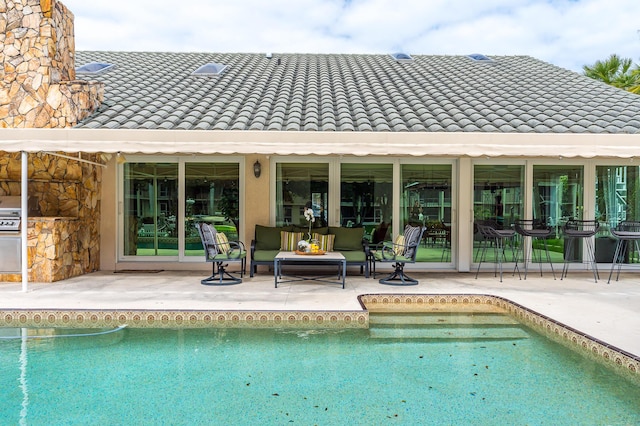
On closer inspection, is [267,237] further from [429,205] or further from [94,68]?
[94,68]

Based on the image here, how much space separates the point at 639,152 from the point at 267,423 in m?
7.89

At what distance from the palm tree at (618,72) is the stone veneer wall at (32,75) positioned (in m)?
20.7

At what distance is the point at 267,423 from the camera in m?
4.06

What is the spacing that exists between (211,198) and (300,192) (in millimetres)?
2094

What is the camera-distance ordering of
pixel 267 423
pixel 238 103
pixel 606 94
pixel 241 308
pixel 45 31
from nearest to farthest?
pixel 267 423
pixel 241 308
pixel 45 31
pixel 238 103
pixel 606 94

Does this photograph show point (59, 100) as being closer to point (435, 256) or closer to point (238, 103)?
point (238, 103)

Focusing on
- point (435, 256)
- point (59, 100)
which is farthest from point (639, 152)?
point (59, 100)

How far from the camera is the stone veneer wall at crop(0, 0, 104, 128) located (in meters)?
9.85

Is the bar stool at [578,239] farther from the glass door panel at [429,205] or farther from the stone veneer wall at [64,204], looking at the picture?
the stone veneer wall at [64,204]

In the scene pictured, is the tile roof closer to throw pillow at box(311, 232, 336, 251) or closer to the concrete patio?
throw pillow at box(311, 232, 336, 251)

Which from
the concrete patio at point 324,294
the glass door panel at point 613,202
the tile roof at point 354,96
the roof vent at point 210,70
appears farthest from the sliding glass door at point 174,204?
the glass door panel at point 613,202

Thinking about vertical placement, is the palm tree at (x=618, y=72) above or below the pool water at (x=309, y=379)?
above

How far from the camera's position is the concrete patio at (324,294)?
679 cm

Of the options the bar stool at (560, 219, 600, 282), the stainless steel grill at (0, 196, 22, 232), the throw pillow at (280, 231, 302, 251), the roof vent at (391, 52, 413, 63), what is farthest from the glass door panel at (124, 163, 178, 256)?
the bar stool at (560, 219, 600, 282)
